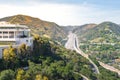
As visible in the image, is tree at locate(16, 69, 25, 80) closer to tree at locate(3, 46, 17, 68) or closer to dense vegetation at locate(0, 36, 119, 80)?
dense vegetation at locate(0, 36, 119, 80)

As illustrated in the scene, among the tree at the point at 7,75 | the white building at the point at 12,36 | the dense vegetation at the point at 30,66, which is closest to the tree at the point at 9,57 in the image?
the dense vegetation at the point at 30,66

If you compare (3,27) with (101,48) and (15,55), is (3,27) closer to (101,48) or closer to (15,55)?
(15,55)

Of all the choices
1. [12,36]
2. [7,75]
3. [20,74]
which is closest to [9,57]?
[20,74]

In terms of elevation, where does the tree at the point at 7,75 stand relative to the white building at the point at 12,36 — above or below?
below

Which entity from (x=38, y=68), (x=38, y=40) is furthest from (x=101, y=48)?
(x=38, y=68)

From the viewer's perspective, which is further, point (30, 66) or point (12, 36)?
point (12, 36)

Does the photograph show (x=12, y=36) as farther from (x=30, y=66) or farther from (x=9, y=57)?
(x=30, y=66)

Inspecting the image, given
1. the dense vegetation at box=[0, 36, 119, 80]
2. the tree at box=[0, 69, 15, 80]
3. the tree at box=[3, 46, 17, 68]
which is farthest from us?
the tree at box=[3, 46, 17, 68]

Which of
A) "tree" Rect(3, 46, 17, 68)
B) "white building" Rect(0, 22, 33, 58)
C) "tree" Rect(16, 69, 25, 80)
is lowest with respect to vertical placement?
"tree" Rect(16, 69, 25, 80)

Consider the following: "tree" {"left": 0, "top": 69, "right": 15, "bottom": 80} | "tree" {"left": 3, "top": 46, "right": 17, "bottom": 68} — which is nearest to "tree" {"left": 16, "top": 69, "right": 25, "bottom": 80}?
"tree" {"left": 0, "top": 69, "right": 15, "bottom": 80}

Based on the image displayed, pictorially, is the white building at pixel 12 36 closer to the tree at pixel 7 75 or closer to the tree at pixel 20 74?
the tree at pixel 20 74

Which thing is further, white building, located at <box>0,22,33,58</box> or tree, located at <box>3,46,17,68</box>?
white building, located at <box>0,22,33,58</box>
